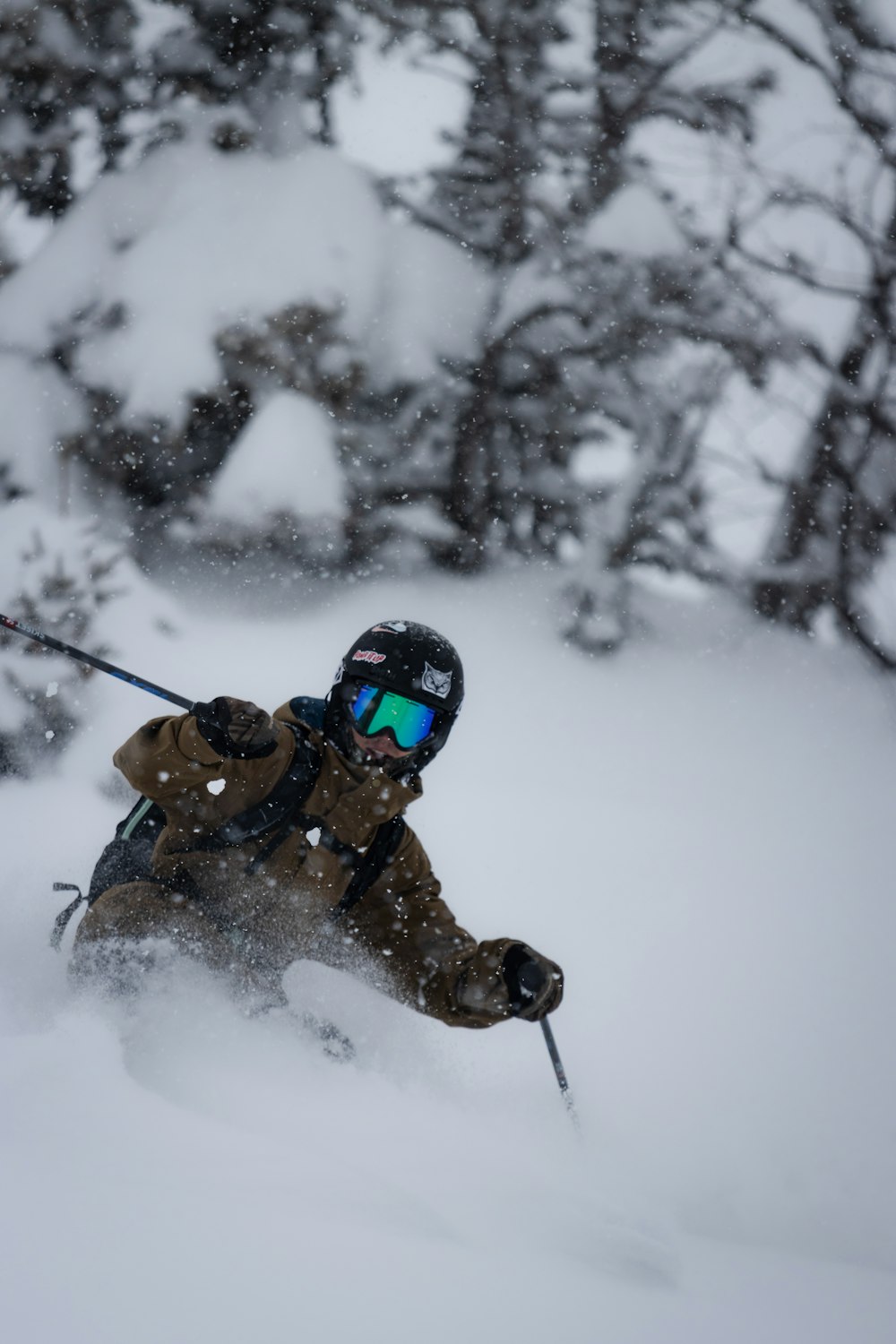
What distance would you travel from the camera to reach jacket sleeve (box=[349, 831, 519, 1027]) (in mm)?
3492

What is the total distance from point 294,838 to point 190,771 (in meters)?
0.52

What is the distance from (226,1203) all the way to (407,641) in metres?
1.72

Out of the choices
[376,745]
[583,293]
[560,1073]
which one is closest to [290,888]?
[376,745]

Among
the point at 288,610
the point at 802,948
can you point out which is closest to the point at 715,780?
the point at 802,948

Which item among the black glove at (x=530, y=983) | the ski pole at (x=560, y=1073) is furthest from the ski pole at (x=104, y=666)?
the ski pole at (x=560, y=1073)

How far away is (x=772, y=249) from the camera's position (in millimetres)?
10047

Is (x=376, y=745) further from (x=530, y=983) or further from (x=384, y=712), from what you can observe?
(x=530, y=983)

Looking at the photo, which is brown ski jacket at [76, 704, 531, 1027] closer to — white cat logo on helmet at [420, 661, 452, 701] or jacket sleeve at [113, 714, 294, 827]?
jacket sleeve at [113, 714, 294, 827]

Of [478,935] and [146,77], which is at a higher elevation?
[146,77]

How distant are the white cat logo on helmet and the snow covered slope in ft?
3.79

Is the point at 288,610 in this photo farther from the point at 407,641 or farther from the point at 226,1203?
the point at 226,1203

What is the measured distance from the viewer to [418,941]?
3.55 m

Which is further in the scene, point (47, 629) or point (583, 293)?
point (583, 293)

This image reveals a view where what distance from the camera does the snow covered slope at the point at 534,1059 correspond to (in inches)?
72.9
